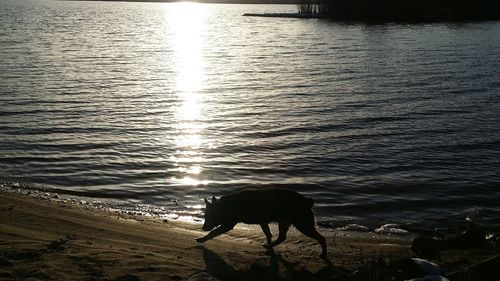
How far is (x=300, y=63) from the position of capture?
Result: 148 feet

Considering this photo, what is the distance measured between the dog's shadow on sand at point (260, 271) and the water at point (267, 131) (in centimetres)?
389

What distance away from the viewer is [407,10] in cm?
11419

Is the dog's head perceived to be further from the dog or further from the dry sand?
the dry sand

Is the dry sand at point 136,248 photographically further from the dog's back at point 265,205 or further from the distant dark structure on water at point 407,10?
the distant dark structure on water at point 407,10

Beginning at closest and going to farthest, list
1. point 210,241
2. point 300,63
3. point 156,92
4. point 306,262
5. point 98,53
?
point 306,262
point 210,241
point 156,92
point 300,63
point 98,53

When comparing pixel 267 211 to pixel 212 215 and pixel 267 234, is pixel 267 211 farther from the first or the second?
pixel 212 215

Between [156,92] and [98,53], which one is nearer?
[156,92]

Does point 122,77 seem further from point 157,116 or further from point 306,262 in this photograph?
point 306,262

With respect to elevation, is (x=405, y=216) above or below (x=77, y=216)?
below

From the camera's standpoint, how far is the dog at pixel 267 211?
1023cm

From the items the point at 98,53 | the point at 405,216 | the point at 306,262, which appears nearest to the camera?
the point at 306,262

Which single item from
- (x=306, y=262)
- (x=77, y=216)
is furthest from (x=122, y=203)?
Answer: (x=306, y=262)

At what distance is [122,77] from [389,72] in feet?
60.9

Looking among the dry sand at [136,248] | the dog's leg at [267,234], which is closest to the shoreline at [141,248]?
the dry sand at [136,248]
